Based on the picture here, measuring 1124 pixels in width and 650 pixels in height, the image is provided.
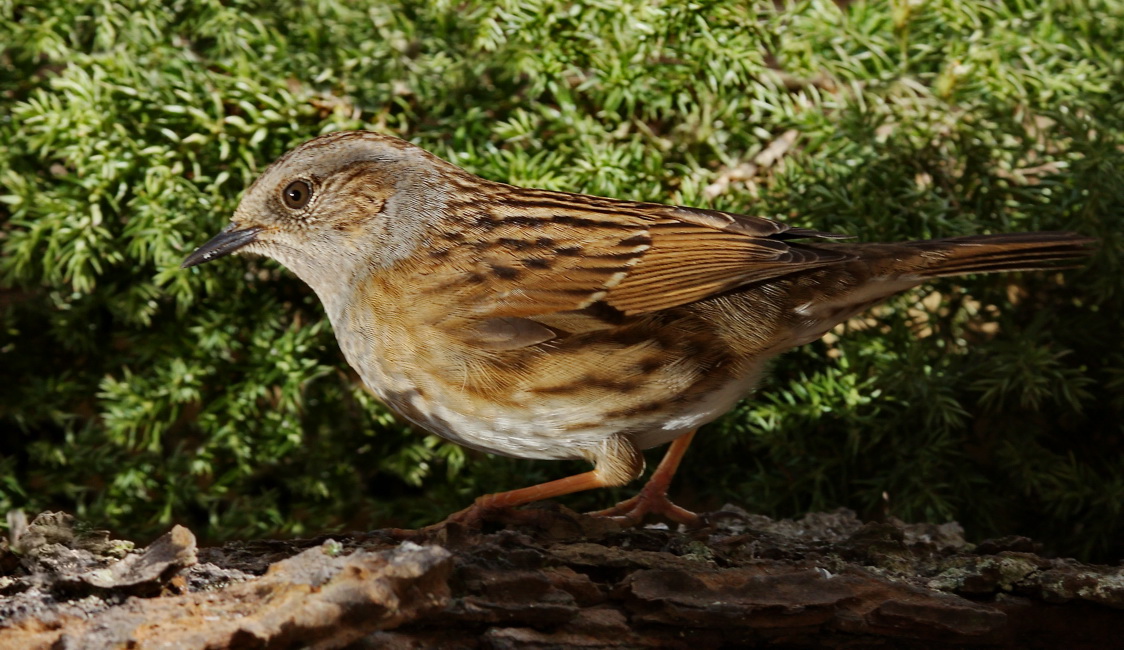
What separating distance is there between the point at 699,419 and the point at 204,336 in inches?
60.4

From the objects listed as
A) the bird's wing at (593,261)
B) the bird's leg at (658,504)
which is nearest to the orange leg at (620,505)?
the bird's leg at (658,504)

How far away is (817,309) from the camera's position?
2.47 metres

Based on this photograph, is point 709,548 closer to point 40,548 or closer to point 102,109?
point 40,548

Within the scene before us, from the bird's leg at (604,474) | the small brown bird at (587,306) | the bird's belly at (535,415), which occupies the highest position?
the small brown bird at (587,306)

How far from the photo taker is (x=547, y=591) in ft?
5.99

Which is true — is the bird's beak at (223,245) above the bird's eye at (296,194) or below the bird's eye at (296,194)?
below

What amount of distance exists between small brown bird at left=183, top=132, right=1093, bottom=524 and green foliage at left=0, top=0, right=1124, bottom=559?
58 centimetres

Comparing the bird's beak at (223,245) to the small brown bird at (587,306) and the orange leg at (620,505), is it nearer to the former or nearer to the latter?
the small brown bird at (587,306)

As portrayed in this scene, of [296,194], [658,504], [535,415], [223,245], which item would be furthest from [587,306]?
[223,245]

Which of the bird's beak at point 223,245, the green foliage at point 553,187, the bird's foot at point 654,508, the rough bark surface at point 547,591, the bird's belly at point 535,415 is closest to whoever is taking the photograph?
the rough bark surface at point 547,591

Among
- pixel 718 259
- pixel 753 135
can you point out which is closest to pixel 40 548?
pixel 718 259

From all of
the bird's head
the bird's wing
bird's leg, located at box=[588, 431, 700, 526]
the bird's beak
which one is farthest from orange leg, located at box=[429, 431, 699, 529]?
the bird's beak

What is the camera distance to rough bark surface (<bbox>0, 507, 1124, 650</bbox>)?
62.7 inches

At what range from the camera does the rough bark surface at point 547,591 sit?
1.59m
